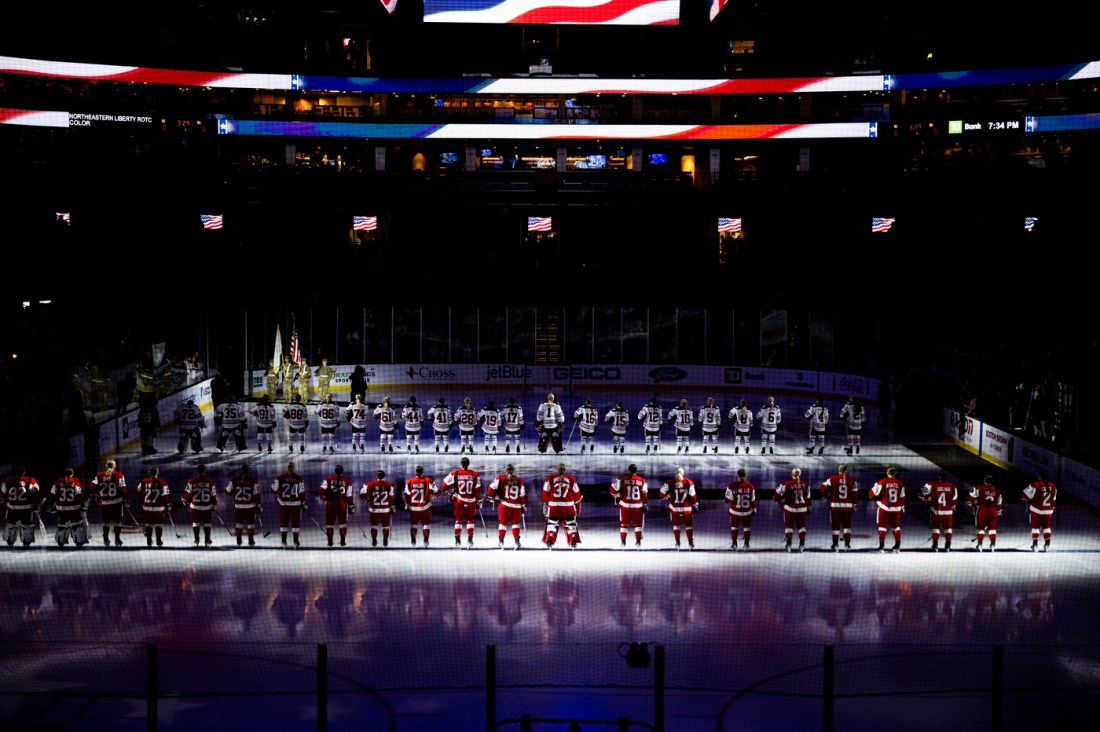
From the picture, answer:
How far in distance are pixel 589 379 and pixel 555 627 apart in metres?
24.3

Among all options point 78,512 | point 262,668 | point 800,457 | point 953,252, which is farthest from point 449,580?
point 953,252

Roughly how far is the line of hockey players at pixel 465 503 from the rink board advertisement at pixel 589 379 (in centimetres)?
1772

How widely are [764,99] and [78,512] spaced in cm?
3894

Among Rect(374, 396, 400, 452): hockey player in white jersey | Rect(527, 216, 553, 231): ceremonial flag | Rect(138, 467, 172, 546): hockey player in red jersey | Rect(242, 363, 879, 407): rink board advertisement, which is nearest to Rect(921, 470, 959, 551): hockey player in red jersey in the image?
Rect(138, 467, 172, 546): hockey player in red jersey

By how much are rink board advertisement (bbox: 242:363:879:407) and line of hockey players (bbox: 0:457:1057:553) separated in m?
17.7

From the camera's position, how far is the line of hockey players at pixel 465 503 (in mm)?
16781

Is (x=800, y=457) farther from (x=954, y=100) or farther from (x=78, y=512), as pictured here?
(x=954, y=100)

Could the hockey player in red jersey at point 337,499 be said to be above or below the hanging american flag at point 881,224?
below

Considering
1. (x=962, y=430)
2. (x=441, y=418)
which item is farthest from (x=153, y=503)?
(x=962, y=430)

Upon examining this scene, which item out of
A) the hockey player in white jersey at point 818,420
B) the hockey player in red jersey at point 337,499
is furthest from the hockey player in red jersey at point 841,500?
the hockey player in white jersey at point 818,420

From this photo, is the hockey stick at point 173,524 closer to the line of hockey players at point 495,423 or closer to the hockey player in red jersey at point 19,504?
the hockey player in red jersey at point 19,504

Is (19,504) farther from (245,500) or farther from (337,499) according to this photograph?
(337,499)

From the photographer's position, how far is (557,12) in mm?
36688

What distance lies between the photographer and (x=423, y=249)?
45875mm
